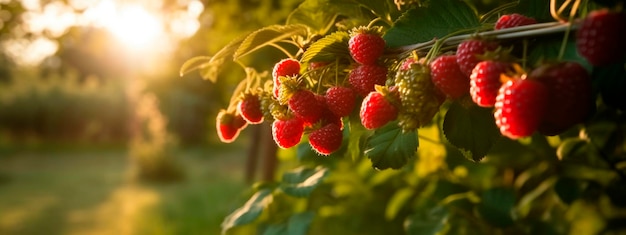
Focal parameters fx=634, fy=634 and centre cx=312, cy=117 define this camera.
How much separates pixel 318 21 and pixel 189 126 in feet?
74.6

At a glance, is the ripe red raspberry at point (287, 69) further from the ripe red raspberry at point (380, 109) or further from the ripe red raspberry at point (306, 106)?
the ripe red raspberry at point (380, 109)

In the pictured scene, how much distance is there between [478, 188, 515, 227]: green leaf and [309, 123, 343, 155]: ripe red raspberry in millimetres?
1034

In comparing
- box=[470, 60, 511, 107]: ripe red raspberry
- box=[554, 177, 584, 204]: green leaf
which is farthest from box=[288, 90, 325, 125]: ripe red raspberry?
box=[554, 177, 584, 204]: green leaf

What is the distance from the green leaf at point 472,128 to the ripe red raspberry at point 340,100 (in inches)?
6.1

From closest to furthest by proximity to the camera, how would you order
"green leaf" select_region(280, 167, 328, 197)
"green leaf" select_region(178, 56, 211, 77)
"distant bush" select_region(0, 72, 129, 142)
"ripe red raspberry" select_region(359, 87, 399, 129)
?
1. "ripe red raspberry" select_region(359, 87, 399, 129)
2. "green leaf" select_region(178, 56, 211, 77)
3. "green leaf" select_region(280, 167, 328, 197)
4. "distant bush" select_region(0, 72, 129, 142)

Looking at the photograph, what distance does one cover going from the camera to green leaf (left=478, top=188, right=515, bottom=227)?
1.89m

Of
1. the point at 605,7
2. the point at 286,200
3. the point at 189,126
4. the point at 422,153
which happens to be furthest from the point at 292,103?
the point at 189,126

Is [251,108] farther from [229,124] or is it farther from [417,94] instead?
[417,94]

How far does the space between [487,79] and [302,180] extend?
1105 mm

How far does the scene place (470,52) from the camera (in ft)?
2.52

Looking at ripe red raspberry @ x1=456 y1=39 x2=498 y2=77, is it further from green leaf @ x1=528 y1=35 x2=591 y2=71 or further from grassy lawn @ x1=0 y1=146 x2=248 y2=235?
grassy lawn @ x1=0 y1=146 x2=248 y2=235

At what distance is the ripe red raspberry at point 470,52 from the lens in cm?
76

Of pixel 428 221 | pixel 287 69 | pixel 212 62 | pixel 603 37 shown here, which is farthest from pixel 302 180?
pixel 603 37

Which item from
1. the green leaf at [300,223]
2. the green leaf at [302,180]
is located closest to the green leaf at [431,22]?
the green leaf at [302,180]
